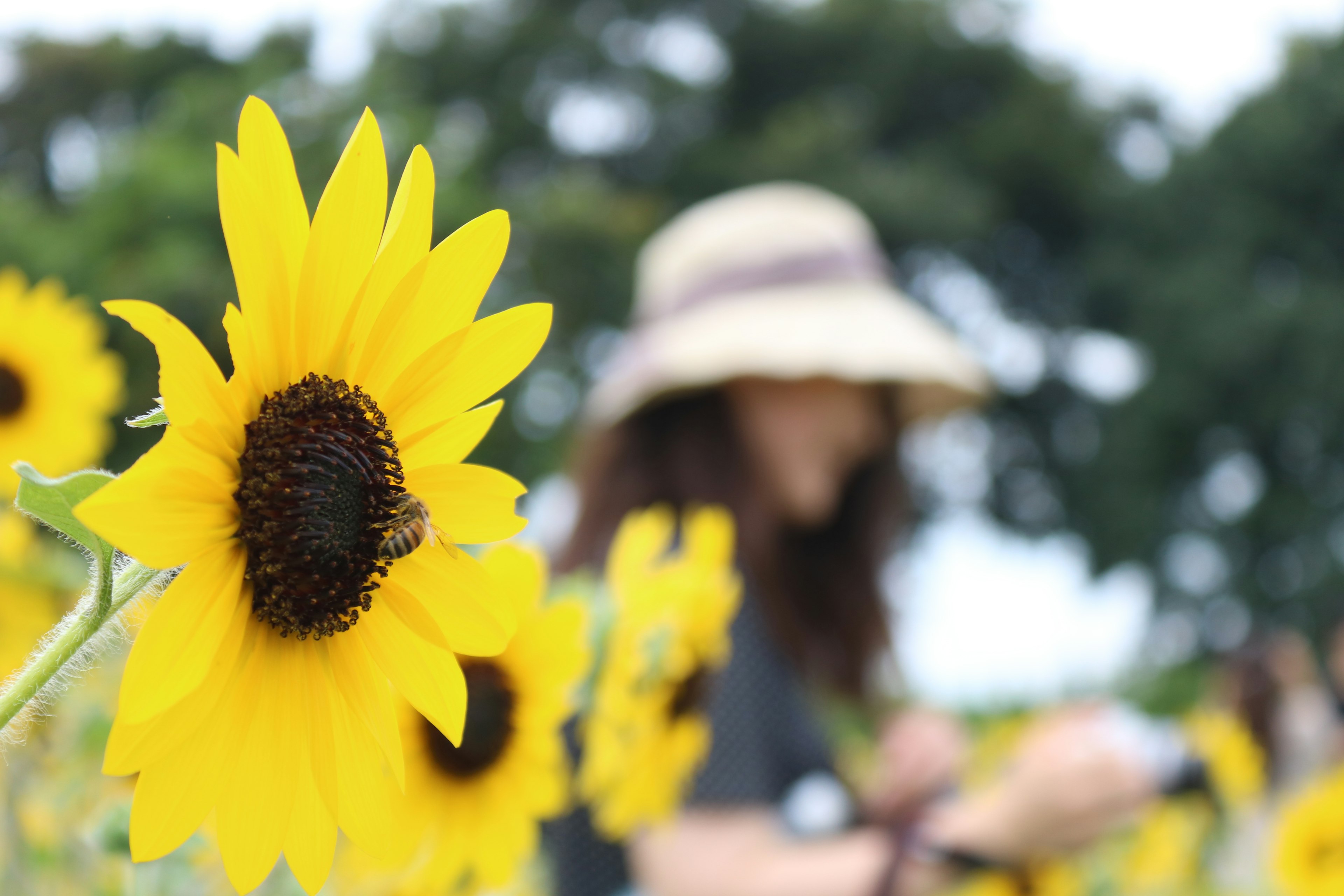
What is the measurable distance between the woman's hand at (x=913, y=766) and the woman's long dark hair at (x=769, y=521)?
0.55 feet

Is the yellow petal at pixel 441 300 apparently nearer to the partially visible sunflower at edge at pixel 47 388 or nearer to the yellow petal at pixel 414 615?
the yellow petal at pixel 414 615

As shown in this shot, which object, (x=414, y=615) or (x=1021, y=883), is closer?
(x=414, y=615)

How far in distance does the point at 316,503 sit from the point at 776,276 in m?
1.37

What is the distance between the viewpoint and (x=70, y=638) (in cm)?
25

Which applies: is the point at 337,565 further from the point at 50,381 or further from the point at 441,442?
the point at 50,381

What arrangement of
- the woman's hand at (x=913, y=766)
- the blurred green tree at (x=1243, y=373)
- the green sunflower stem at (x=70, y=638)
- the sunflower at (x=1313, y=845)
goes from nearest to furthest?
the green sunflower stem at (x=70, y=638) → the sunflower at (x=1313, y=845) → the woman's hand at (x=913, y=766) → the blurred green tree at (x=1243, y=373)

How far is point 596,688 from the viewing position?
2.42 ft

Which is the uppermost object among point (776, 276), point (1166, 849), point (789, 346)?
point (776, 276)

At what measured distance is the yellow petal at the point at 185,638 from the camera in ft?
0.84

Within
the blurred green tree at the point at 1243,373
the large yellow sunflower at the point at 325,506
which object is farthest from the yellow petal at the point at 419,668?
the blurred green tree at the point at 1243,373

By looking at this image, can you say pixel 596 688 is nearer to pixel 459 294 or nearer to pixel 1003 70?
pixel 459 294

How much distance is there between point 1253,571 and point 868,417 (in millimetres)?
8346

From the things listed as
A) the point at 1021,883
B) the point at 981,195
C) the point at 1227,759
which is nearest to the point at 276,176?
the point at 1021,883

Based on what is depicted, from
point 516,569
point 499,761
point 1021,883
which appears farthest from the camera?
point 1021,883
